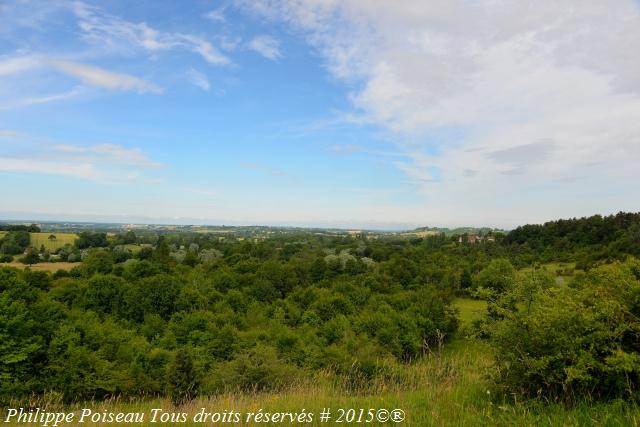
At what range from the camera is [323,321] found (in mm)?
47625

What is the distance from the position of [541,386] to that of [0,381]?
2805 cm

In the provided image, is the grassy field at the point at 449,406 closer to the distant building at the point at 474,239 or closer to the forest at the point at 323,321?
the forest at the point at 323,321

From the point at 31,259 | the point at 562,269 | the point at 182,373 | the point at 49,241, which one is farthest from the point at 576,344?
the point at 49,241

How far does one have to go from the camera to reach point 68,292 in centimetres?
4703

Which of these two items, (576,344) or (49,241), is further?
(49,241)

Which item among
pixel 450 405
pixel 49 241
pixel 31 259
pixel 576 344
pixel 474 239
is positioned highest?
pixel 576 344

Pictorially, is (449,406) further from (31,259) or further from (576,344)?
(31,259)

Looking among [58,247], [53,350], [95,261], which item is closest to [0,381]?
[53,350]

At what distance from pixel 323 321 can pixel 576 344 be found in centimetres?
4483

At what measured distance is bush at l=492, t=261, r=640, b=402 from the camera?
433 cm

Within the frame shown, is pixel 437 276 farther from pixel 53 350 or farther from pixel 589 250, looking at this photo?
pixel 53 350

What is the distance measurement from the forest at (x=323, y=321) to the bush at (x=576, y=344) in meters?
0.02

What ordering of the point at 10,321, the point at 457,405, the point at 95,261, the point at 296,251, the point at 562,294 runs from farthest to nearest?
the point at 296,251, the point at 95,261, the point at 10,321, the point at 562,294, the point at 457,405

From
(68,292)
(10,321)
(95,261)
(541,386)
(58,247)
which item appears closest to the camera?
(541,386)
